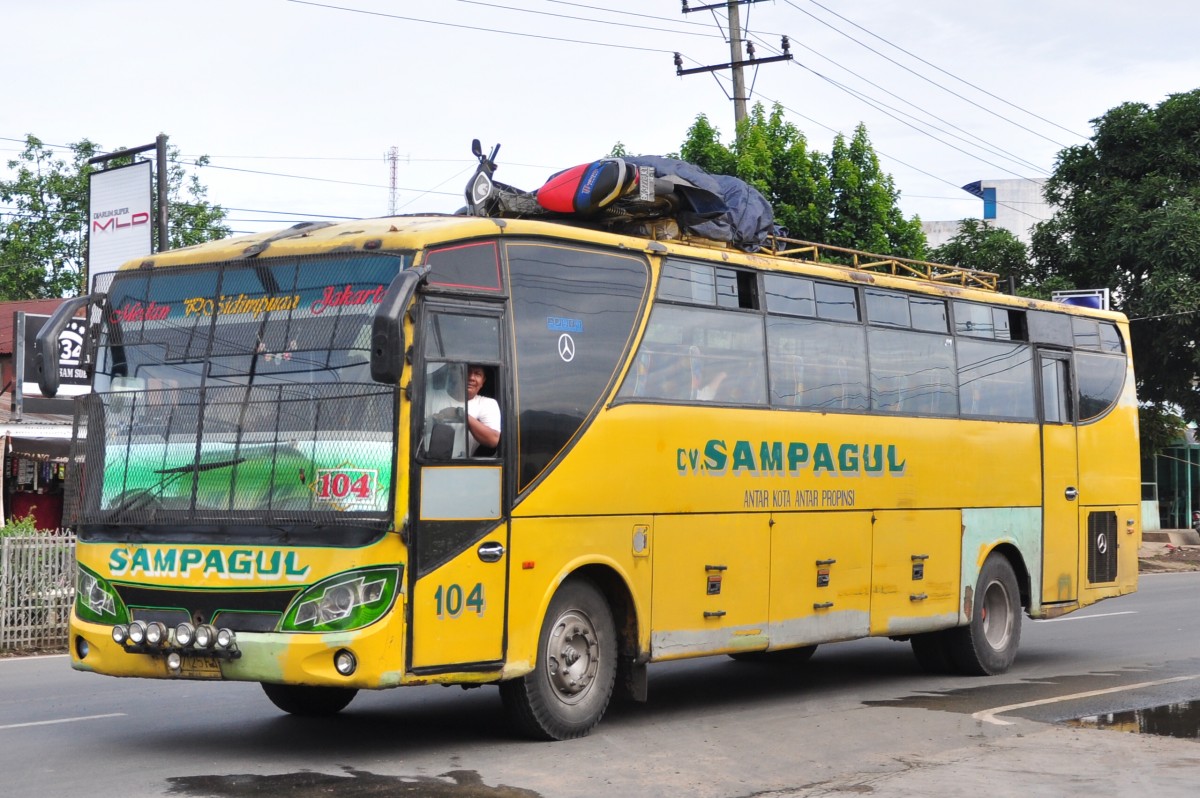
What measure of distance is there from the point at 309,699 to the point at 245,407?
2.68m

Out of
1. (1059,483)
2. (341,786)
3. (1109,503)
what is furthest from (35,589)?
(1109,503)

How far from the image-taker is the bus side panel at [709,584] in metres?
10.5

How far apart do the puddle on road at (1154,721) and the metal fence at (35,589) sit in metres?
10.7

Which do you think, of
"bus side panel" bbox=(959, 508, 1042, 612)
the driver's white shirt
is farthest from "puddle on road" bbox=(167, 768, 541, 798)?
"bus side panel" bbox=(959, 508, 1042, 612)

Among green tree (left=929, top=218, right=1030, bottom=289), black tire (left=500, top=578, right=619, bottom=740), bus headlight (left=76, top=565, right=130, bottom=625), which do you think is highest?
green tree (left=929, top=218, right=1030, bottom=289)

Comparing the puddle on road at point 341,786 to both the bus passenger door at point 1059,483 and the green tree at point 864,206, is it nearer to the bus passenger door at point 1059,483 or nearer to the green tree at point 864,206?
the bus passenger door at point 1059,483

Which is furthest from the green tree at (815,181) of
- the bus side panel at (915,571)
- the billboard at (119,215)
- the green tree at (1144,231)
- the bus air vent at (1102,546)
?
the bus side panel at (915,571)

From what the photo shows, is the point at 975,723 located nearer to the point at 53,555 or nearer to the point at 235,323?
the point at 235,323

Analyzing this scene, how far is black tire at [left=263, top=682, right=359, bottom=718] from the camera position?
10562mm

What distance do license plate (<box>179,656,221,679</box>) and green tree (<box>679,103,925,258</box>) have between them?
775 inches

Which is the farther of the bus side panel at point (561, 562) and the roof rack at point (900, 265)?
the roof rack at point (900, 265)

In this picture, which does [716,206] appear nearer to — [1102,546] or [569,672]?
[569,672]

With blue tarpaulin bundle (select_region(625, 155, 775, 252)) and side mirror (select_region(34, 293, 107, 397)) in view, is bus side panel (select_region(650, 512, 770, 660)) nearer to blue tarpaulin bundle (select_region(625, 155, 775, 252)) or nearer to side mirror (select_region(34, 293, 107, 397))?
blue tarpaulin bundle (select_region(625, 155, 775, 252))

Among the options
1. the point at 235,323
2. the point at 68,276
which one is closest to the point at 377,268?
the point at 235,323
